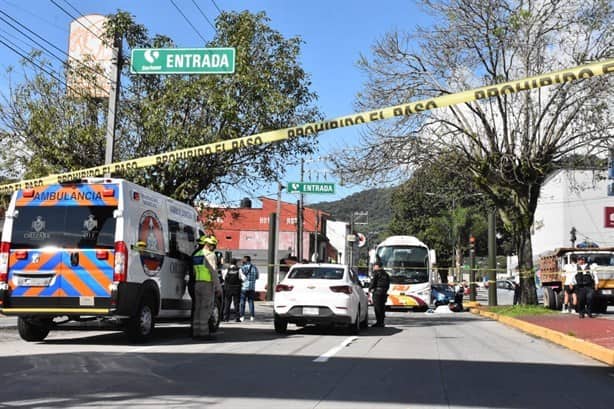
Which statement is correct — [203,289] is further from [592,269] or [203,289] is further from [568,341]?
[592,269]

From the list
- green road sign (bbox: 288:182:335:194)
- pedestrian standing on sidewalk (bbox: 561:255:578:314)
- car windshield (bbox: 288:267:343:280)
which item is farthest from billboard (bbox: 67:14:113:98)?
pedestrian standing on sidewalk (bbox: 561:255:578:314)

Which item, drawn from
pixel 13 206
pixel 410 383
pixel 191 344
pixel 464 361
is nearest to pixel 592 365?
pixel 464 361

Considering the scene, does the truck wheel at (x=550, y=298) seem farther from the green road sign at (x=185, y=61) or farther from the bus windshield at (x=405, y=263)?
the green road sign at (x=185, y=61)

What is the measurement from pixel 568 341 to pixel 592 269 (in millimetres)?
10506

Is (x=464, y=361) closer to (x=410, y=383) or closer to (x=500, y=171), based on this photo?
(x=410, y=383)

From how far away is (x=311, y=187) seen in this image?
28.0 m

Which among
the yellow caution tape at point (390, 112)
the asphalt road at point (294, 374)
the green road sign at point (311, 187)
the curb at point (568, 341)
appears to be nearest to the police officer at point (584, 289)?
the curb at point (568, 341)

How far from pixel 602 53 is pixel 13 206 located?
17595mm

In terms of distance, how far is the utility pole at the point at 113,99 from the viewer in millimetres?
15273

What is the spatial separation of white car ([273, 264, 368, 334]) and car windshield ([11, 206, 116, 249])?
14.8 ft

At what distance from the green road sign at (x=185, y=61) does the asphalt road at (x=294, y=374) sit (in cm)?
467

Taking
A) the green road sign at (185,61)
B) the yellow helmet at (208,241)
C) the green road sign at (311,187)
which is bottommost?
the yellow helmet at (208,241)

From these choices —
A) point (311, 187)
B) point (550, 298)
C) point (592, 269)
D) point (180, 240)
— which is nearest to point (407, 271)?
point (311, 187)

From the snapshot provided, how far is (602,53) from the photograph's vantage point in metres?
21.6
